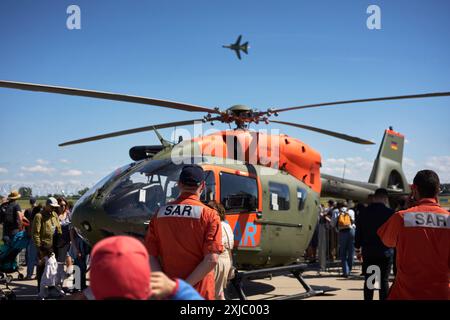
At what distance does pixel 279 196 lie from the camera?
7.99m

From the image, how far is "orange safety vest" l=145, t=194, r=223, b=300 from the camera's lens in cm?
339

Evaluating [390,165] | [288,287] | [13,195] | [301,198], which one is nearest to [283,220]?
[301,198]

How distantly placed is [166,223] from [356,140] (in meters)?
5.93

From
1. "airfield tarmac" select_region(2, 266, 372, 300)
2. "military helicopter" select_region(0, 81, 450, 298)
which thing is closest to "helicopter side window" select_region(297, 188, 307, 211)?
"military helicopter" select_region(0, 81, 450, 298)

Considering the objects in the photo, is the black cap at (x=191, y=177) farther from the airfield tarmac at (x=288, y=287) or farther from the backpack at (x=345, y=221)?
the backpack at (x=345, y=221)

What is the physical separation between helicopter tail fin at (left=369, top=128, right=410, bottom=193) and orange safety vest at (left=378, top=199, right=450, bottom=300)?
10405 mm

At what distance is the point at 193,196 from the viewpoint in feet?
11.7

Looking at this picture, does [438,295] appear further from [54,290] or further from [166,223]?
[54,290]

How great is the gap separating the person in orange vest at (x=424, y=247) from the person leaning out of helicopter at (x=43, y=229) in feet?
21.5

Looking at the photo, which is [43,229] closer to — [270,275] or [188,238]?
[270,275]

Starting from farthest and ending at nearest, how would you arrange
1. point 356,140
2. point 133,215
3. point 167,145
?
1. point 356,140
2. point 167,145
3. point 133,215

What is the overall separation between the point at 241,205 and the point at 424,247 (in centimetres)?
412
